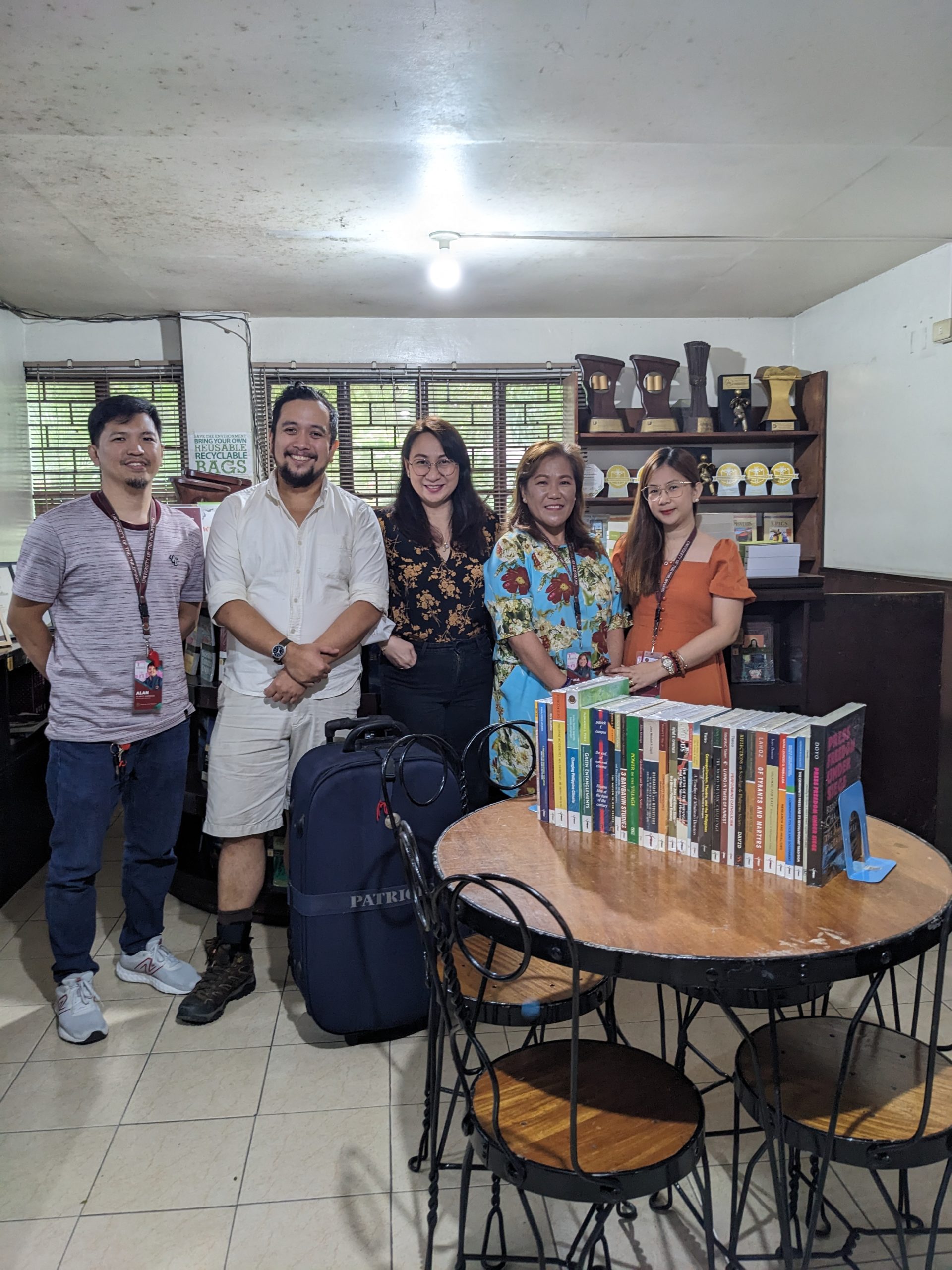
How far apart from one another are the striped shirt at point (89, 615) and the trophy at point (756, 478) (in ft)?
13.3

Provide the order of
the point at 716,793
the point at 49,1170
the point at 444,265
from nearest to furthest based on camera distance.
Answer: the point at 716,793
the point at 49,1170
the point at 444,265

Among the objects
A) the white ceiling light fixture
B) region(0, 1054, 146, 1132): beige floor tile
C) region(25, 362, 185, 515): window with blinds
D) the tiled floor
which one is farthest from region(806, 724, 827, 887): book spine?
region(25, 362, 185, 515): window with blinds

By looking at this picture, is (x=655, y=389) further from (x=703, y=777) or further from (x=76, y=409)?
(x=703, y=777)

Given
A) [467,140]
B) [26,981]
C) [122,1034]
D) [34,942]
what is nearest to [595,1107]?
[122,1034]

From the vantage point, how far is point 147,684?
2.44 meters

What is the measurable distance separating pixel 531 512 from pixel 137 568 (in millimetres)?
1146

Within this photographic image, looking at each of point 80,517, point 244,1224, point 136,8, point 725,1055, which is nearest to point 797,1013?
point 725,1055

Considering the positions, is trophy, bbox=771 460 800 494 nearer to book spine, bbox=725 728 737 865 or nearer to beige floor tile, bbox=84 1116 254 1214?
book spine, bbox=725 728 737 865

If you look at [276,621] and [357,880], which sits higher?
[276,621]

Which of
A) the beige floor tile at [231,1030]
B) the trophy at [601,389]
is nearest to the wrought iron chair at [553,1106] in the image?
the beige floor tile at [231,1030]

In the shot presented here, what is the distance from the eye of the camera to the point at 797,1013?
246 centimetres

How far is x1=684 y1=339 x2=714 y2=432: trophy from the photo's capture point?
5348mm

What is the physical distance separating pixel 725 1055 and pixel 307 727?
1447 millimetres

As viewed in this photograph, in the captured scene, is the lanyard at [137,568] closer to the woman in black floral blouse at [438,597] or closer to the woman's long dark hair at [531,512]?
the woman in black floral blouse at [438,597]
